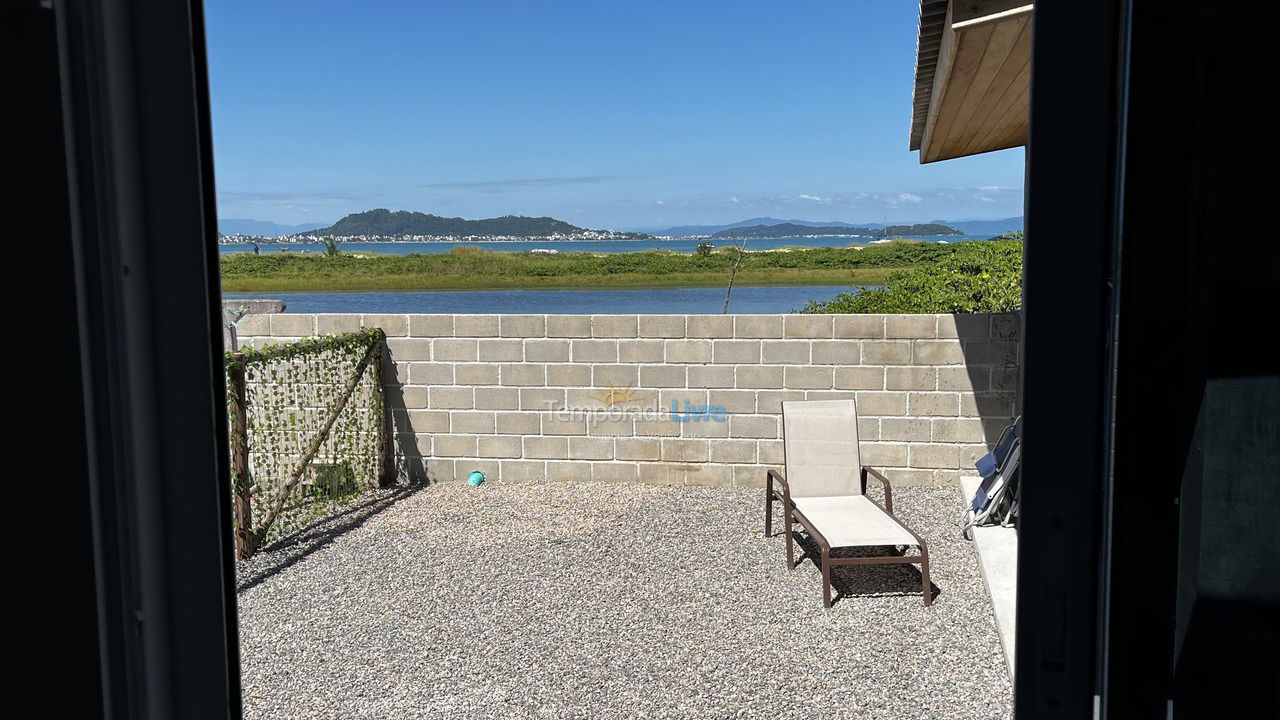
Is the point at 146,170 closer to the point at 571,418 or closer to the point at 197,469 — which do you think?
the point at 197,469

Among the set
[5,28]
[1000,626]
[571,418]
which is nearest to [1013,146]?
[571,418]

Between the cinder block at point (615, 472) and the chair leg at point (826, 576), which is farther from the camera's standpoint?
the cinder block at point (615, 472)

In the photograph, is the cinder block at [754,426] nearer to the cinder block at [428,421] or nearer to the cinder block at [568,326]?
the cinder block at [568,326]

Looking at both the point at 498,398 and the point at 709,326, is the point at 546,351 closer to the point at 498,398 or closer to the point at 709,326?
the point at 498,398

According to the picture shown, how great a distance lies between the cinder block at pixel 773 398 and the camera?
7.06m

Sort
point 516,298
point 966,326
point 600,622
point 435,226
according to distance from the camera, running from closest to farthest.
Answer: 1. point 600,622
2. point 966,326
3. point 516,298
4. point 435,226

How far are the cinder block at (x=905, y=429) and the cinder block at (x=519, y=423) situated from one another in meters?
2.80

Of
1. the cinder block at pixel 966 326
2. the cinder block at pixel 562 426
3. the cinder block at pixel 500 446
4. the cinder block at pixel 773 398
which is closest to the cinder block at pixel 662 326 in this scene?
the cinder block at pixel 773 398

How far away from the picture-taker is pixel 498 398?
7289 millimetres

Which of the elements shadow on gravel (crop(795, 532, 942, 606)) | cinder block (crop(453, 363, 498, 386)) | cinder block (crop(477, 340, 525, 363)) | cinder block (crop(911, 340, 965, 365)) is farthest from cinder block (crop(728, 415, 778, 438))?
cinder block (crop(453, 363, 498, 386))

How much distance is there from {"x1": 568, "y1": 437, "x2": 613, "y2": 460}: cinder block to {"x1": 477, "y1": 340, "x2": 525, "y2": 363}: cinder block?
2.72 ft

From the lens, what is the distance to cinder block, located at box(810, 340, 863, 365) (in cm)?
695

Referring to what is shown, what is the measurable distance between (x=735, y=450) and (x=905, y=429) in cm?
136

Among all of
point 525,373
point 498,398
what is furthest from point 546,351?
point 498,398
